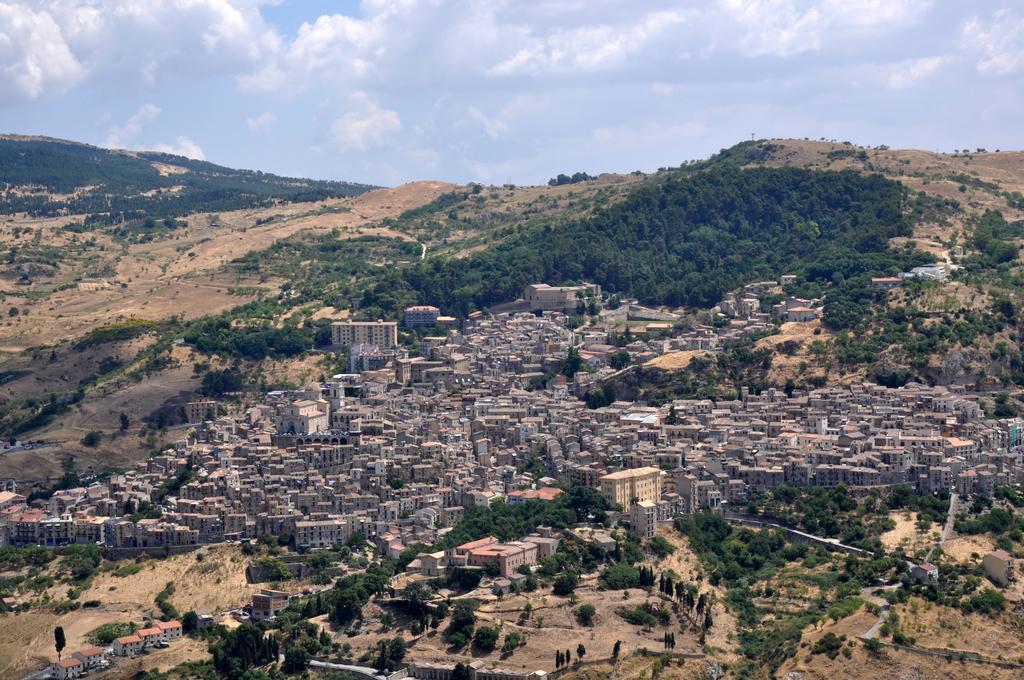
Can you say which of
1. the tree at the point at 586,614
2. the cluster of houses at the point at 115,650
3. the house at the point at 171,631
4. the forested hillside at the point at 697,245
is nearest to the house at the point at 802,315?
the forested hillside at the point at 697,245

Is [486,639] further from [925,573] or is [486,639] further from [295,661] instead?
[925,573]

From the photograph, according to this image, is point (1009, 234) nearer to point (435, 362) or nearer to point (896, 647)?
point (435, 362)

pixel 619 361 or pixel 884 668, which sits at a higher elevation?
pixel 619 361

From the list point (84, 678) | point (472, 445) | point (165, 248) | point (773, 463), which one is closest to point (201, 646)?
point (84, 678)

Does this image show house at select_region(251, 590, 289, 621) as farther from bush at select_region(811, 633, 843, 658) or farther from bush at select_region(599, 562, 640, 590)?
bush at select_region(811, 633, 843, 658)

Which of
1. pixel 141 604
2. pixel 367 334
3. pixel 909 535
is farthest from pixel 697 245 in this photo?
pixel 141 604

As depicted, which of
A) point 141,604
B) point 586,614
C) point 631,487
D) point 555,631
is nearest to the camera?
point 555,631
